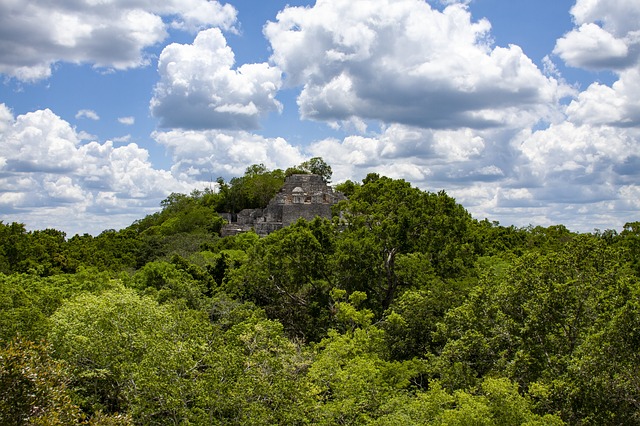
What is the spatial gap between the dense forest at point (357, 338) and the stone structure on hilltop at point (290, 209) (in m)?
23.8

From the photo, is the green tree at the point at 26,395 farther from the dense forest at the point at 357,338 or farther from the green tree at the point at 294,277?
the green tree at the point at 294,277

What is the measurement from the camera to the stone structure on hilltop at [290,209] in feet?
176

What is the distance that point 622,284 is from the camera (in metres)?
15.2

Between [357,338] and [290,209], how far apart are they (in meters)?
34.3

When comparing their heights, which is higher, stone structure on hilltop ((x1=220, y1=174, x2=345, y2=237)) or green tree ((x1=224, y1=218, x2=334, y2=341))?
stone structure on hilltop ((x1=220, y1=174, x2=345, y2=237))

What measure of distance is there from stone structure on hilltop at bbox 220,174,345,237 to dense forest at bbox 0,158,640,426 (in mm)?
23796

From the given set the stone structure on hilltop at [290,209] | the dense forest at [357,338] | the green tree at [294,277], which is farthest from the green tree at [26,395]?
the stone structure on hilltop at [290,209]

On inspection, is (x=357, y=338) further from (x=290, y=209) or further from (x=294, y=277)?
(x=290, y=209)

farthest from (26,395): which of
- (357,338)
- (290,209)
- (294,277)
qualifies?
(290,209)

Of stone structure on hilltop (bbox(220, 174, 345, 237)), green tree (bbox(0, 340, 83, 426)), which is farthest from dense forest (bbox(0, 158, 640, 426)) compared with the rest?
stone structure on hilltop (bbox(220, 174, 345, 237))

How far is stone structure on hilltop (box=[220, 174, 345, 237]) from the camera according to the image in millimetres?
53656

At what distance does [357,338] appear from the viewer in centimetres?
2052

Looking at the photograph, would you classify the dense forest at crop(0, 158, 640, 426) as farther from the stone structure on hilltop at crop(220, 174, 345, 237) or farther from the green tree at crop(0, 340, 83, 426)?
the stone structure on hilltop at crop(220, 174, 345, 237)

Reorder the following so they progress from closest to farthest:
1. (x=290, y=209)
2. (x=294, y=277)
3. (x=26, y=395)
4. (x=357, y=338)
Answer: (x=26, y=395)
(x=357, y=338)
(x=294, y=277)
(x=290, y=209)
